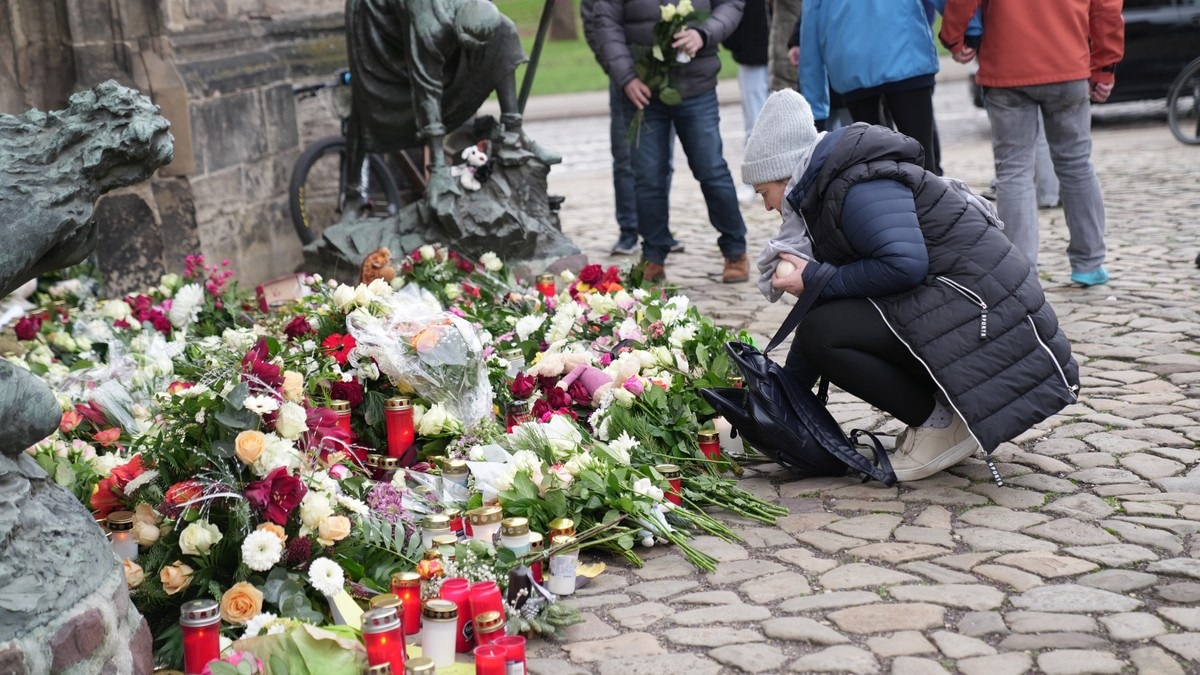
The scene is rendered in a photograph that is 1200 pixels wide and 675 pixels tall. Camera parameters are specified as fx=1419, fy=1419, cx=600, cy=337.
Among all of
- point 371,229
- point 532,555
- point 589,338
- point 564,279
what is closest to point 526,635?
point 532,555

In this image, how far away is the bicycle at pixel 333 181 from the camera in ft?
28.3

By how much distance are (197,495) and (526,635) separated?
0.87m

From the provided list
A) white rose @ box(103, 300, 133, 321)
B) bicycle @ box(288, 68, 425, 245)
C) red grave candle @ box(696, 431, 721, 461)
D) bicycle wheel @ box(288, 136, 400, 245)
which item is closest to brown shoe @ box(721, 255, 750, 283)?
bicycle @ box(288, 68, 425, 245)

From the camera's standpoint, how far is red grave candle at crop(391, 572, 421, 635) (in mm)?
3293

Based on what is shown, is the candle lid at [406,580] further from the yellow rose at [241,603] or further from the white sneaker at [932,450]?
the white sneaker at [932,450]

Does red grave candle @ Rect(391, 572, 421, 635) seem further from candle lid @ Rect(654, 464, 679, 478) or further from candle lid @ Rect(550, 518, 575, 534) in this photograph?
candle lid @ Rect(654, 464, 679, 478)

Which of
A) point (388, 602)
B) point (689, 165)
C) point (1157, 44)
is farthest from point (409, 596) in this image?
point (1157, 44)

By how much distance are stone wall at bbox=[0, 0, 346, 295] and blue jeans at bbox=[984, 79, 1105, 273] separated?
163 inches

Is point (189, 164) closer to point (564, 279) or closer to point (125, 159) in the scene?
point (564, 279)

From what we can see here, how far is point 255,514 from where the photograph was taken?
11.4ft

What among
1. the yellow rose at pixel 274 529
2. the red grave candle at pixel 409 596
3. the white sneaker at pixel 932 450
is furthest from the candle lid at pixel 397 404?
the white sneaker at pixel 932 450

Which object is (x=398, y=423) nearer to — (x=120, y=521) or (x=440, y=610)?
(x=120, y=521)

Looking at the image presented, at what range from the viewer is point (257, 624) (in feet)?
10.4

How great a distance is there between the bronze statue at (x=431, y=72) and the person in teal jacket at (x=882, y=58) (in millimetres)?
1522
